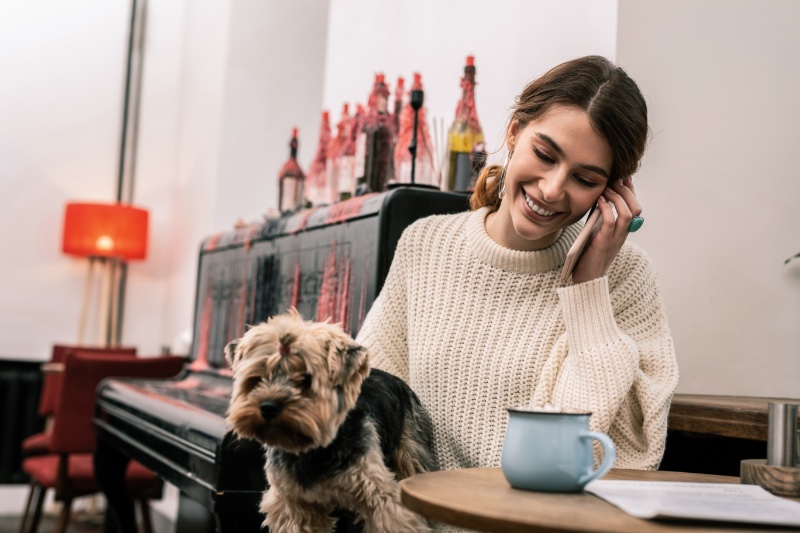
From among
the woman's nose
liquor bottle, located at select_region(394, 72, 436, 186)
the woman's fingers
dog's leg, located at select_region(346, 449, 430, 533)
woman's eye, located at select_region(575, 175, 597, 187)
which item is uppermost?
liquor bottle, located at select_region(394, 72, 436, 186)

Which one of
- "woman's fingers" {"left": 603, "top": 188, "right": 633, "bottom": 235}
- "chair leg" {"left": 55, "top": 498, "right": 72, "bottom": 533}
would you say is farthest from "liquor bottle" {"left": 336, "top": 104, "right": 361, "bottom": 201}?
"chair leg" {"left": 55, "top": 498, "right": 72, "bottom": 533}

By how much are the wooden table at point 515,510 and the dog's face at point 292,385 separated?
20cm

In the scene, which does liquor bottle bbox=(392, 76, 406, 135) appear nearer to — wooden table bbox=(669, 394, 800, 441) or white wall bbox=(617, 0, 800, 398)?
white wall bbox=(617, 0, 800, 398)

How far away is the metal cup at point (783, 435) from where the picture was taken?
112cm

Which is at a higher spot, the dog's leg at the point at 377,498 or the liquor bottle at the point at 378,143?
the liquor bottle at the point at 378,143

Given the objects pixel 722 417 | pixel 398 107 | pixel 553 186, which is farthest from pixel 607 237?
pixel 398 107

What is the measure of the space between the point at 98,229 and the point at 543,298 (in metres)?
4.63

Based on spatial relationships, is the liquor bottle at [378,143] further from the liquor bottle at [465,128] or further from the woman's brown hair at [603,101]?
the woman's brown hair at [603,101]

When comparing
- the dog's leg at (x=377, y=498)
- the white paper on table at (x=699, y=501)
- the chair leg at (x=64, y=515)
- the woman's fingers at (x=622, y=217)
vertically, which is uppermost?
the woman's fingers at (x=622, y=217)

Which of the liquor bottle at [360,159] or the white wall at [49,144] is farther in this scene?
the white wall at [49,144]

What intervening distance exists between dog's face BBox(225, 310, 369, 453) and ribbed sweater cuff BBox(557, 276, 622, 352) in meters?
0.47

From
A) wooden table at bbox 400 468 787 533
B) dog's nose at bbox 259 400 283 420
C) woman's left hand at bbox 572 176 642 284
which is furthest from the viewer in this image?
woman's left hand at bbox 572 176 642 284

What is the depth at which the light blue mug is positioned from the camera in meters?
1.05

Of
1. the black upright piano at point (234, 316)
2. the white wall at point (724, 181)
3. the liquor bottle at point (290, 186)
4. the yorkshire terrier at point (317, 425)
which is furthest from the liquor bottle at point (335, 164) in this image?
the yorkshire terrier at point (317, 425)
